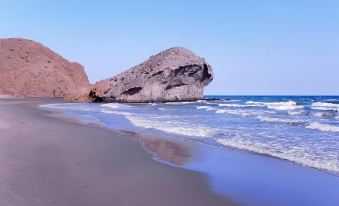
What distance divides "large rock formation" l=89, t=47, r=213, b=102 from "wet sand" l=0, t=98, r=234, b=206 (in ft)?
152

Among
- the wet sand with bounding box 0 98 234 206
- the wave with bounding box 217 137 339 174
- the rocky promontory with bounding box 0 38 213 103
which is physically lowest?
the wave with bounding box 217 137 339 174

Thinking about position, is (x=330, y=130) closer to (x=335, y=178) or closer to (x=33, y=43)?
(x=335, y=178)

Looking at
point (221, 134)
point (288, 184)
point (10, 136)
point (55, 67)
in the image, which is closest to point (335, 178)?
point (288, 184)

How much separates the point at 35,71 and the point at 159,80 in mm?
59269

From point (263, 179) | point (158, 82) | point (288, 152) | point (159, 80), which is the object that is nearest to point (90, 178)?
point (263, 179)

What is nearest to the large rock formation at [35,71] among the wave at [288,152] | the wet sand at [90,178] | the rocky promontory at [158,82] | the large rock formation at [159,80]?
the rocky promontory at [158,82]

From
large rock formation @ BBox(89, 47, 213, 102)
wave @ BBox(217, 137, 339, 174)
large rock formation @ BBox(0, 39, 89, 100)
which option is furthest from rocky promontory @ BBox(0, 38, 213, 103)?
wave @ BBox(217, 137, 339, 174)

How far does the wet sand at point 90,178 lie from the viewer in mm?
5430

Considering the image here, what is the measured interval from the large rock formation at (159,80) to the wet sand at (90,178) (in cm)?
4631

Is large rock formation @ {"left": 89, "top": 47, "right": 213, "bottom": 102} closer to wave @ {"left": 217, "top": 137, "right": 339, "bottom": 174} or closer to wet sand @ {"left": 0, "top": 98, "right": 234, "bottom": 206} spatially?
wave @ {"left": 217, "top": 137, "right": 339, "bottom": 174}

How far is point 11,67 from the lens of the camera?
109188mm

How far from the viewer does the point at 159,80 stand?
187 feet

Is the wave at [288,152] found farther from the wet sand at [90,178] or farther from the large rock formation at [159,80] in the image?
the large rock formation at [159,80]

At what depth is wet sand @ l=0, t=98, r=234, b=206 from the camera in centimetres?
543
